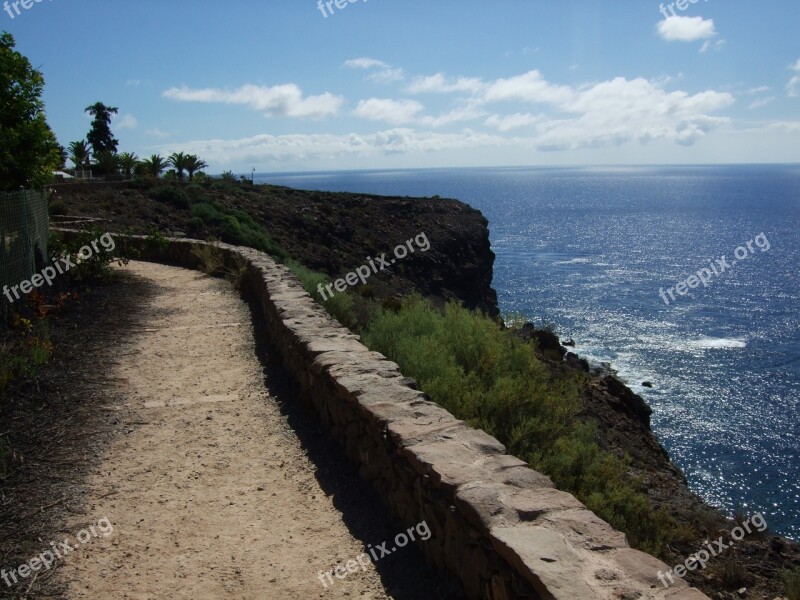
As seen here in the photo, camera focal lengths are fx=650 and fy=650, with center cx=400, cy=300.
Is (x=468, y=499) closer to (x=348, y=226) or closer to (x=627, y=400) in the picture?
(x=627, y=400)

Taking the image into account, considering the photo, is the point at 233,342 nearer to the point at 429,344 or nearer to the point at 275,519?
the point at 429,344

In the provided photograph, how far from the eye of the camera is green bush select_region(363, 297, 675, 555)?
5434mm

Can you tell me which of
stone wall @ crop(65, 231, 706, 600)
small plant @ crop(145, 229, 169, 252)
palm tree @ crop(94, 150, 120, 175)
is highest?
palm tree @ crop(94, 150, 120, 175)

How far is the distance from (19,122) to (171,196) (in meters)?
17.5

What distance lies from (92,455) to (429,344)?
10.8 feet

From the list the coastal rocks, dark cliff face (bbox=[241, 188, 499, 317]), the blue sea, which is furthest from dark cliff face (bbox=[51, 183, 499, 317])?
the coastal rocks

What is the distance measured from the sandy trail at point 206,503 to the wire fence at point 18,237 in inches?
106

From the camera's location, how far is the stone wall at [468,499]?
2660 millimetres

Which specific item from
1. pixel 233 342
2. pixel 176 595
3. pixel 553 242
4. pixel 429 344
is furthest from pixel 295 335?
pixel 553 242

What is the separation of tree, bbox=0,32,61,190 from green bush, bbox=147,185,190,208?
16.0 metres

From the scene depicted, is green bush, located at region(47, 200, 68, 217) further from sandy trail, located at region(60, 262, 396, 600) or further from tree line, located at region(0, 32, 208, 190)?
sandy trail, located at region(60, 262, 396, 600)

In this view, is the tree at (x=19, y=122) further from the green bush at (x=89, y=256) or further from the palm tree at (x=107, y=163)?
the palm tree at (x=107, y=163)

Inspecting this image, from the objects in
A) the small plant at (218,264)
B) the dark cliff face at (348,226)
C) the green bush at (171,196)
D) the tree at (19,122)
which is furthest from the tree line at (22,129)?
the green bush at (171,196)

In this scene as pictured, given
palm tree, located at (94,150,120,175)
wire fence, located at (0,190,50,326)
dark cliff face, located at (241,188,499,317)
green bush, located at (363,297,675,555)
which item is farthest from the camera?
palm tree, located at (94,150,120,175)
